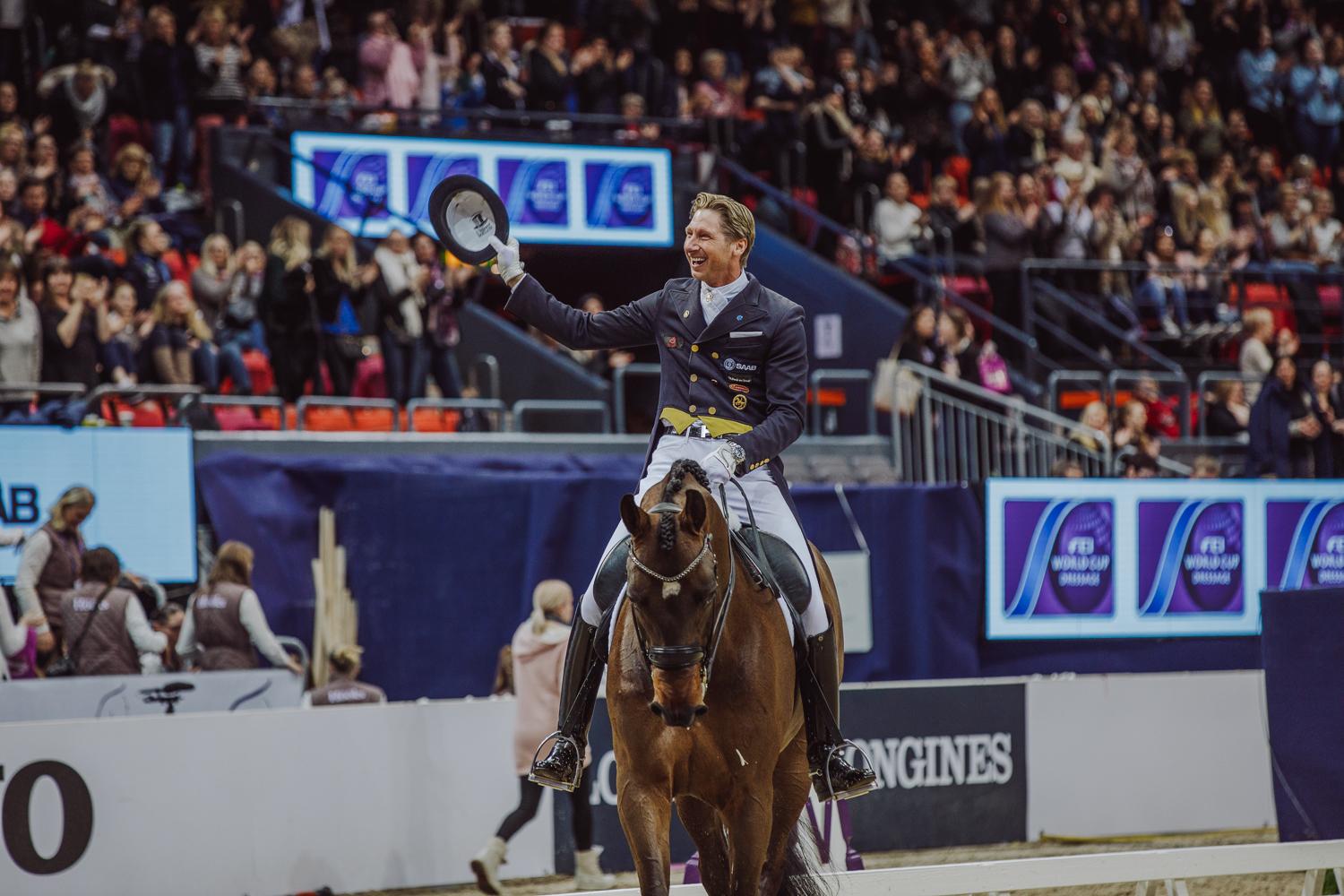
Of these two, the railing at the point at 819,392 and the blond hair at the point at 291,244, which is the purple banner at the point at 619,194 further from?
the blond hair at the point at 291,244

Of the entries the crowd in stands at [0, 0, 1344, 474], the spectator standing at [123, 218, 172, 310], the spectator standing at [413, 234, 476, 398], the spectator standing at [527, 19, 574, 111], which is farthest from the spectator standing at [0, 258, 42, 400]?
the spectator standing at [527, 19, 574, 111]

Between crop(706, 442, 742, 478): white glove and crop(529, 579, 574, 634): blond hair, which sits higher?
crop(706, 442, 742, 478): white glove

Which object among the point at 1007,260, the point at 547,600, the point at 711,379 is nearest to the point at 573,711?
the point at 711,379

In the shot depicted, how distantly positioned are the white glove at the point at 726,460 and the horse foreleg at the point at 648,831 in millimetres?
1099

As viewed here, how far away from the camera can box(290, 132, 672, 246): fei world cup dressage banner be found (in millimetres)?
17422

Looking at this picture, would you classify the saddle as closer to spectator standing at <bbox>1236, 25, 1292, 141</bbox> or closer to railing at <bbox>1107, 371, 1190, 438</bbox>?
railing at <bbox>1107, 371, 1190, 438</bbox>

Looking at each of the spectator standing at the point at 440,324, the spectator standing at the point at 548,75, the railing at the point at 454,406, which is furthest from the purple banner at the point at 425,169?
the railing at the point at 454,406

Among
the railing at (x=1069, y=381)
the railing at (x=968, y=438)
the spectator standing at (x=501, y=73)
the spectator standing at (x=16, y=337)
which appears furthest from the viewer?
the spectator standing at (x=501, y=73)

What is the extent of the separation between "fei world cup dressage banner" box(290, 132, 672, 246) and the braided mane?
11.5m

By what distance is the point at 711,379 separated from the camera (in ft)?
21.5

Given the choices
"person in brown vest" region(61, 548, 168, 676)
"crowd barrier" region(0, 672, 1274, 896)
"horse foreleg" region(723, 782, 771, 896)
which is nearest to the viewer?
"horse foreleg" region(723, 782, 771, 896)

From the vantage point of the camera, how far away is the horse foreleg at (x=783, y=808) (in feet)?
22.1

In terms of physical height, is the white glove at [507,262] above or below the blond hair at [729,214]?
Answer: below

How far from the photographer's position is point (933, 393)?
16609 millimetres
